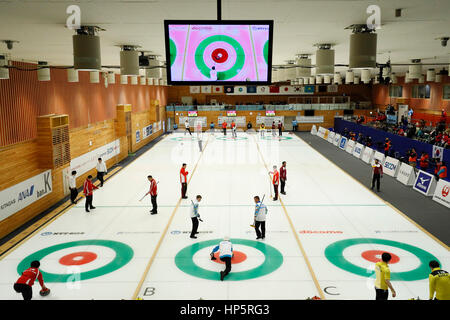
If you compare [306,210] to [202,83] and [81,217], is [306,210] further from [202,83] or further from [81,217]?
[202,83]

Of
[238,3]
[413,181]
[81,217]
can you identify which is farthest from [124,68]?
[413,181]

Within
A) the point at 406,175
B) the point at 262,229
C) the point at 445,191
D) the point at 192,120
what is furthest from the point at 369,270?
the point at 192,120

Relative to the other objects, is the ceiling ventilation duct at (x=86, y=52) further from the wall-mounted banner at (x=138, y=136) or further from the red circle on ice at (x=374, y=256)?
the wall-mounted banner at (x=138, y=136)

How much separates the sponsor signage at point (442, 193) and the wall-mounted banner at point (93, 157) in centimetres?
1650

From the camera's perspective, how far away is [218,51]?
17.9 feet

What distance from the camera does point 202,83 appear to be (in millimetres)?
5762

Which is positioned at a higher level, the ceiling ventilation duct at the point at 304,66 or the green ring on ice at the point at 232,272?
the ceiling ventilation duct at the point at 304,66

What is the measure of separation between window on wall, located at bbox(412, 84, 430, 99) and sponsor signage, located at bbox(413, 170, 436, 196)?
73.8 ft

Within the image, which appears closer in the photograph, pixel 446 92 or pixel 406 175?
pixel 406 175

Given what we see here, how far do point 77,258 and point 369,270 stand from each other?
314 inches

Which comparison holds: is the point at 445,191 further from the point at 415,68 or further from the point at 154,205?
the point at 154,205

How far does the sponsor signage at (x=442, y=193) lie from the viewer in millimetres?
15070

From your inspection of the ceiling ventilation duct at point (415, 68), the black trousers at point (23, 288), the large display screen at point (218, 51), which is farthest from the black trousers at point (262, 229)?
the ceiling ventilation duct at point (415, 68)

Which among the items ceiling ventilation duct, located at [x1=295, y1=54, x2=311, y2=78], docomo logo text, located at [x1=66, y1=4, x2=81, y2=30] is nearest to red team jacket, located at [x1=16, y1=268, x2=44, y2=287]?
docomo logo text, located at [x1=66, y1=4, x2=81, y2=30]
